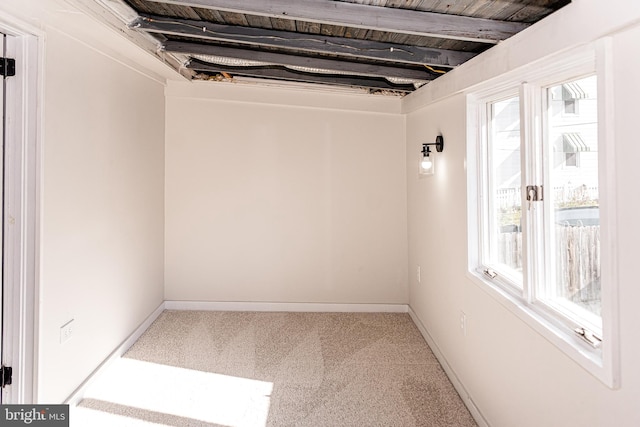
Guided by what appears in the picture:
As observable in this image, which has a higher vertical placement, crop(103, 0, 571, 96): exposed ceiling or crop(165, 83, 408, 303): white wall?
crop(103, 0, 571, 96): exposed ceiling

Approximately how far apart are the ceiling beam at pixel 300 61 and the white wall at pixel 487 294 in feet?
0.89

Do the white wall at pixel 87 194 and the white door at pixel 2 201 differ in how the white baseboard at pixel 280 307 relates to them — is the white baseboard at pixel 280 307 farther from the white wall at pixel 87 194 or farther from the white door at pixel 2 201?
the white door at pixel 2 201

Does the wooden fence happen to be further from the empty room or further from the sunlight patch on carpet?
the sunlight patch on carpet

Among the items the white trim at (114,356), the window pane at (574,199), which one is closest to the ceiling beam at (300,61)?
the window pane at (574,199)

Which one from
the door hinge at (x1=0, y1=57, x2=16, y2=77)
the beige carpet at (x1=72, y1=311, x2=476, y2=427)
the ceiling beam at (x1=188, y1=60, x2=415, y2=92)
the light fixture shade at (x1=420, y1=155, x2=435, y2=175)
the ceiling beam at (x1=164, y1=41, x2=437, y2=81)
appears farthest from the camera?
the ceiling beam at (x1=188, y1=60, x2=415, y2=92)

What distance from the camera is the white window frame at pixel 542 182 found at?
1.22 m

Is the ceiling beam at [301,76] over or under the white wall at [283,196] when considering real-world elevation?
over

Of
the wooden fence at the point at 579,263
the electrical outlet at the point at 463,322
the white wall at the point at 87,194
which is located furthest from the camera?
the electrical outlet at the point at 463,322

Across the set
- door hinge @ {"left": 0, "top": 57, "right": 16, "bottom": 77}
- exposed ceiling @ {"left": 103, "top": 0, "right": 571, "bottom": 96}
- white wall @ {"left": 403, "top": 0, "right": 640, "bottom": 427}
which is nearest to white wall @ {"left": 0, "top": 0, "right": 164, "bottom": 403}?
door hinge @ {"left": 0, "top": 57, "right": 16, "bottom": 77}

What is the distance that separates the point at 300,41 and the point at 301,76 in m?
1.03

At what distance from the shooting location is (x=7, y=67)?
186 cm

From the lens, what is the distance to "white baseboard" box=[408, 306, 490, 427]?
2.21 meters

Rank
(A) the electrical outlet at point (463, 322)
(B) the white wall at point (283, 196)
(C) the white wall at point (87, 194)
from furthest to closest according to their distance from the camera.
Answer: (B) the white wall at point (283, 196) < (A) the electrical outlet at point (463, 322) < (C) the white wall at point (87, 194)

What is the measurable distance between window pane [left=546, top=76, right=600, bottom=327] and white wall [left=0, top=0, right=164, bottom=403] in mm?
2522
